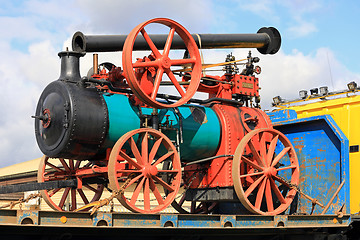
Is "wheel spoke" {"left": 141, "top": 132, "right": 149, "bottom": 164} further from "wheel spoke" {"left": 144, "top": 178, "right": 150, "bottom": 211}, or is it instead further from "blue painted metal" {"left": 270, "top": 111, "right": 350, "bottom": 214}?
"blue painted metal" {"left": 270, "top": 111, "right": 350, "bottom": 214}

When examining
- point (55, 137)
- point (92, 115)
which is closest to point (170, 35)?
point (92, 115)

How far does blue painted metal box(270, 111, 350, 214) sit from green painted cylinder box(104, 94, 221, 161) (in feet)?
6.13

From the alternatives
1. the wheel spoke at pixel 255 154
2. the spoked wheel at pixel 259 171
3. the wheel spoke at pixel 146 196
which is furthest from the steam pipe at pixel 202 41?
the wheel spoke at pixel 146 196

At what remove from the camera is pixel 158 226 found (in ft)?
20.7

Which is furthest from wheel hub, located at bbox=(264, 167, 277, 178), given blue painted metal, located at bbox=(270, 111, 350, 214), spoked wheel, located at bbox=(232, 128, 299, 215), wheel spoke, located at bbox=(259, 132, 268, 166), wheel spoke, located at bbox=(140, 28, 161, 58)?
wheel spoke, located at bbox=(140, 28, 161, 58)

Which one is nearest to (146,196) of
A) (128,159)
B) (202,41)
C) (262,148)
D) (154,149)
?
(128,159)

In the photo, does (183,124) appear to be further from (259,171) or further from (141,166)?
(259,171)

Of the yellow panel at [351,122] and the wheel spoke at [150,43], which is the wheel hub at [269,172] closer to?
the yellow panel at [351,122]

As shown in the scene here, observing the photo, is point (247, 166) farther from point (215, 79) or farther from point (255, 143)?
point (215, 79)

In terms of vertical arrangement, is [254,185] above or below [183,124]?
below

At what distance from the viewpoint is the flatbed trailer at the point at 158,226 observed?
5609 millimetres

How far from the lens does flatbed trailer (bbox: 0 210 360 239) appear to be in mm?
5609

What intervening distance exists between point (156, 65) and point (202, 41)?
1626 millimetres

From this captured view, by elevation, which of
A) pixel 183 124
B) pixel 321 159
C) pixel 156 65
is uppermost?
pixel 156 65
